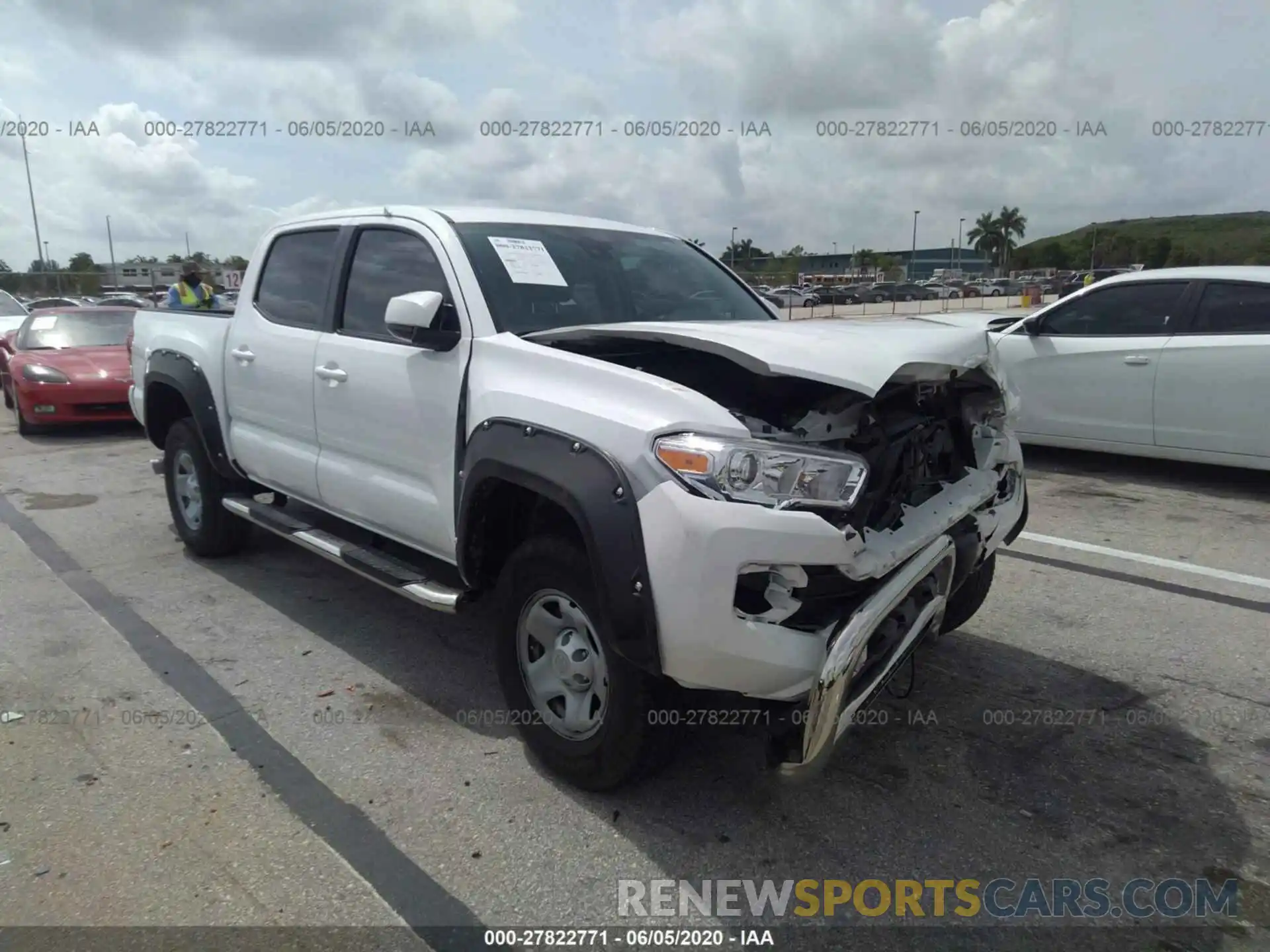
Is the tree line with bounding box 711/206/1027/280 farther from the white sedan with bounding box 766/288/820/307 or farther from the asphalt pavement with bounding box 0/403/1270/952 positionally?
the asphalt pavement with bounding box 0/403/1270/952

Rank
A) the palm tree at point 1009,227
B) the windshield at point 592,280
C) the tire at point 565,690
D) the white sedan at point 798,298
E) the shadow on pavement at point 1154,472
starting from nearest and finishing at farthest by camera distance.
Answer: the tire at point 565,690 → the windshield at point 592,280 → the shadow on pavement at point 1154,472 → the white sedan at point 798,298 → the palm tree at point 1009,227

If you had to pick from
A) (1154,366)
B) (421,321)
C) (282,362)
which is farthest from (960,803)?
(1154,366)

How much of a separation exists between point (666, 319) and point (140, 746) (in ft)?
8.66

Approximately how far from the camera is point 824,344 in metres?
2.89

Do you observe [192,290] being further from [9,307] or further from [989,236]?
[989,236]

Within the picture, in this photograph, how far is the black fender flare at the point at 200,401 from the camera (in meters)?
5.13

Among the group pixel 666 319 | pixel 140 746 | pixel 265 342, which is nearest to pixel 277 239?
pixel 265 342

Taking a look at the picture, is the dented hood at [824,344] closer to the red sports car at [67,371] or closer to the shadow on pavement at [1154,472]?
the shadow on pavement at [1154,472]

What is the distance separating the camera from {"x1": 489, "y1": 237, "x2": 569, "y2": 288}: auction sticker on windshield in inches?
146

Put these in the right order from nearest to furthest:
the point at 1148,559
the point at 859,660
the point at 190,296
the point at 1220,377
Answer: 1. the point at 859,660
2. the point at 1148,559
3. the point at 1220,377
4. the point at 190,296

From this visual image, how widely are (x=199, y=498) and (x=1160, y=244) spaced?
85.9 m

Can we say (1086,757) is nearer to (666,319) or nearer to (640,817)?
(640,817)

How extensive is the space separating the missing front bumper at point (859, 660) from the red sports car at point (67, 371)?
32.1 feet

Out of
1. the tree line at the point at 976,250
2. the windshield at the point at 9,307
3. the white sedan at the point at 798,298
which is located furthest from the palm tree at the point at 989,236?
the windshield at the point at 9,307
